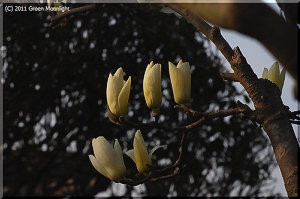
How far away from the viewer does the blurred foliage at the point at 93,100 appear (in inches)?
163

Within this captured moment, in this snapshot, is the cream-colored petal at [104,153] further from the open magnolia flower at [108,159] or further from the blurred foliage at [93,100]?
the blurred foliage at [93,100]

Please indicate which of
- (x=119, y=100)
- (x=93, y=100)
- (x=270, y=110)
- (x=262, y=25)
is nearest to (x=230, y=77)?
(x=270, y=110)

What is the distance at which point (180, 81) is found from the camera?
1.01 m

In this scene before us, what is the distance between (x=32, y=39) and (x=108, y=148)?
3381 mm

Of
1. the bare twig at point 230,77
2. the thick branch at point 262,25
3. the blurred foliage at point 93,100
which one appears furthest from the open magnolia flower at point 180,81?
the blurred foliage at point 93,100

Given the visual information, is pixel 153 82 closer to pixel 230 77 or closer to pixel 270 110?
pixel 230 77

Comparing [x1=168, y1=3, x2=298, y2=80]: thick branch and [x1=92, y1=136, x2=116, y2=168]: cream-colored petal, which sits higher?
[x1=168, y1=3, x2=298, y2=80]: thick branch

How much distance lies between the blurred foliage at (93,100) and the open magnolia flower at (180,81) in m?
2.70

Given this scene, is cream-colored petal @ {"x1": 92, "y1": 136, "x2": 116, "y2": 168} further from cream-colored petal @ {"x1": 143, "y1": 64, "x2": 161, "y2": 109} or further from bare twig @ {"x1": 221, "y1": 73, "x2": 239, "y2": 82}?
bare twig @ {"x1": 221, "y1": 73, "x2": 239, "y2": 82}

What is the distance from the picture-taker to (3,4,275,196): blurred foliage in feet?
13.6

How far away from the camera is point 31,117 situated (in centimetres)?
462

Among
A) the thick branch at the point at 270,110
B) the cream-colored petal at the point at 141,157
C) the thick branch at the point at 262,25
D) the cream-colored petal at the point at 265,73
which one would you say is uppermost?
the thick branch at the point at 262,25

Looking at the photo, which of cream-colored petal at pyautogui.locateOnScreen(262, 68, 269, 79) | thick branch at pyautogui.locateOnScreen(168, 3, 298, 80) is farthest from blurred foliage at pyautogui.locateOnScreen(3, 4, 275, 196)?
thick branch at pyautogui.locateOnScreen(168, 3, 298, 80)

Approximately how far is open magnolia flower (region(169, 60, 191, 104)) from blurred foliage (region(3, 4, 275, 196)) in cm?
270
